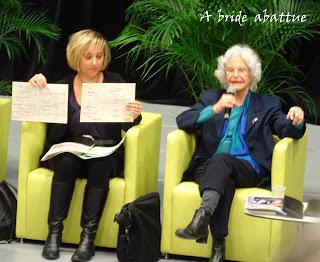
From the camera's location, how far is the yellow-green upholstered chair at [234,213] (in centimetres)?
341

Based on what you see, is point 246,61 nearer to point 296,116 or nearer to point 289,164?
point 296,116

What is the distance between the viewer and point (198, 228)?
10.6ft

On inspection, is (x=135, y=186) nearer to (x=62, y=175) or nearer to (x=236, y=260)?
(x=62, y=175)

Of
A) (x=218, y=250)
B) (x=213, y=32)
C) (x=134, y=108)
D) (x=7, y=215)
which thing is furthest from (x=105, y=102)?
(x=213, y=32)

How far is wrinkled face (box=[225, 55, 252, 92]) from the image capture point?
3635mm

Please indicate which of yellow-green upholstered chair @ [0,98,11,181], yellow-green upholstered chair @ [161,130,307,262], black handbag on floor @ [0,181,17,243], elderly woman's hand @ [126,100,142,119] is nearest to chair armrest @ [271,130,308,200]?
yellow-green upholstered chair @ [161,130,307,262]

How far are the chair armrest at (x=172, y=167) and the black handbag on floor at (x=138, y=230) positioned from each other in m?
0.06

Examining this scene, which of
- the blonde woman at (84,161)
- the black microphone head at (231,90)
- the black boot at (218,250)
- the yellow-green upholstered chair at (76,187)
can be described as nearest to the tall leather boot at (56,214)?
the blonde woman at (84,161)

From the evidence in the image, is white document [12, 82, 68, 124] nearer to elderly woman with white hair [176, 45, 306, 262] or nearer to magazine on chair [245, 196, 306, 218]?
elderly woman with white hair [176, 45, 306, 262]

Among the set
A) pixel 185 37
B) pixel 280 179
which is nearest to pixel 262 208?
pixel 280 179

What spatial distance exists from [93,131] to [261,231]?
1.02 meters

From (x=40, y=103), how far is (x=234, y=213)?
1150 mm

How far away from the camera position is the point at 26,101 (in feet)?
12.1

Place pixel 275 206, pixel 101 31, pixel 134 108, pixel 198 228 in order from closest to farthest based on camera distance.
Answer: pixel 275 206 → pixel 198 228 → pixel 134 108 → pixel 101 31
